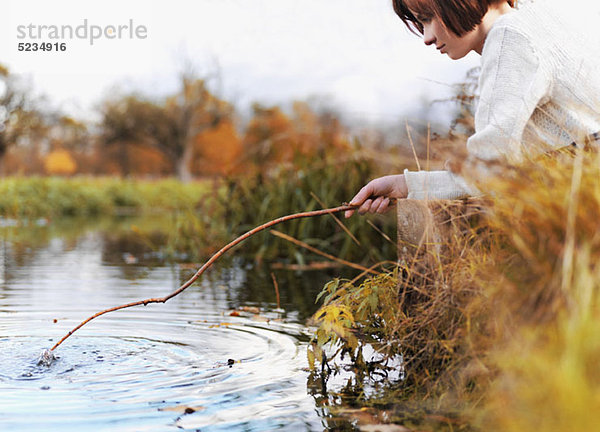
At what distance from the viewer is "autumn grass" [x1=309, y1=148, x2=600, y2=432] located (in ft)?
4.98

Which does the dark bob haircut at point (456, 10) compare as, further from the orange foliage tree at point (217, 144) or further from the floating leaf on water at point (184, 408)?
the orange foliage tree at point (217, 144)

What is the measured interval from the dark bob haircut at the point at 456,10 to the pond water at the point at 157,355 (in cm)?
143

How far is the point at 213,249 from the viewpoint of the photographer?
786 cm

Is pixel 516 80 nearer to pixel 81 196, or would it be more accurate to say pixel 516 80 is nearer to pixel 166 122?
pixel 81 196

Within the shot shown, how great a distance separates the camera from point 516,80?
7.93 ft

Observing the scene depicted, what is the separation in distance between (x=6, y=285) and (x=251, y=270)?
2.21 m

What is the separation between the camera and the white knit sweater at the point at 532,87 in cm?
238

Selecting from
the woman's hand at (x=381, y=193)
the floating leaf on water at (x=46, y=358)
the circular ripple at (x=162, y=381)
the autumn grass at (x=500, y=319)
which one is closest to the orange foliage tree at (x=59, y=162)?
the circular ripple at (x=162, y=381)

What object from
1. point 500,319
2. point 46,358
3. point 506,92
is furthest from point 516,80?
point 46,358

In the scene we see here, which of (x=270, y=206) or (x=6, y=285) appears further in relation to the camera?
(x=270, y=206)

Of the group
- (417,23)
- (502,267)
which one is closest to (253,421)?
(502,267)

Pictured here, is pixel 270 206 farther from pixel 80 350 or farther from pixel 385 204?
pixel 385 204

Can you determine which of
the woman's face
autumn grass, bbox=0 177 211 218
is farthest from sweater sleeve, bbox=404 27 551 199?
autumn grass, bbox=0 177 211 218

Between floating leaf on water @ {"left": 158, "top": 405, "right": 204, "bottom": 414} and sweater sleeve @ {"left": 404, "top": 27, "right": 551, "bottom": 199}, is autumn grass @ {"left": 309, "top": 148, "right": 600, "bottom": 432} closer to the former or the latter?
sweater sleeve @ {"left": 404, "top": 27, "right": 551, "bottom": 199}
